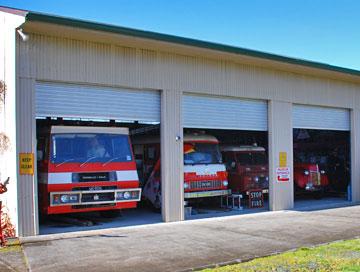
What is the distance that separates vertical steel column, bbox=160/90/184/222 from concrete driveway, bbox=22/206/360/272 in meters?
0.52

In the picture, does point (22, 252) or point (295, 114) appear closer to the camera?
point (22, 252)

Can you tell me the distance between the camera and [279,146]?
1561 cm

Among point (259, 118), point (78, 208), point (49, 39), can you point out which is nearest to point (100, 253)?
point (78, 208)

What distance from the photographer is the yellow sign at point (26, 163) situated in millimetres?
10453

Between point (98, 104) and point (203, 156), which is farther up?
point (98, 104)

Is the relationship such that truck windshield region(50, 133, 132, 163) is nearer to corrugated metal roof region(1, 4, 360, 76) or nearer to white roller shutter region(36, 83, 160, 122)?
white roller shutter region(36, 83, 160, 122)

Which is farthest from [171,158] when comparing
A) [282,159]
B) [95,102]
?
[282,159]

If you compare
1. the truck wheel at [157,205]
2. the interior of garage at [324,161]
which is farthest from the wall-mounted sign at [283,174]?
the truck wheel at [157,205]

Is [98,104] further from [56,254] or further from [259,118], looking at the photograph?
[259,118]

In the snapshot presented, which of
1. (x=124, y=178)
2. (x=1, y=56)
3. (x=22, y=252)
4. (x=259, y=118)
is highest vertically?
(x=1, y=56)

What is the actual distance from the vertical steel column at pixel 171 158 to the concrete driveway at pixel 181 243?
523mm

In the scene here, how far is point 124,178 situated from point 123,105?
189 centimetres

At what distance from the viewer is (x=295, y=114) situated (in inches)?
644

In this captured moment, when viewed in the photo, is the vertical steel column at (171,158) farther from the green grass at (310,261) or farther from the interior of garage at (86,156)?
the green grass at (310,261)
